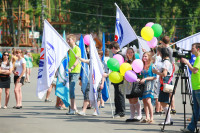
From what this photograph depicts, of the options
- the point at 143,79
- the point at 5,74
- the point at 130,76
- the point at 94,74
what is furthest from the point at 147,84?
the point at 5,74

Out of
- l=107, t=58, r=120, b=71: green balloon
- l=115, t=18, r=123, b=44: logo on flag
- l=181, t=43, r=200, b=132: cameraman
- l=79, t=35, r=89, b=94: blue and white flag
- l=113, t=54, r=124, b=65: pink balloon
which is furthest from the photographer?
l=115, t=18, r=123, b=44: logo on flag

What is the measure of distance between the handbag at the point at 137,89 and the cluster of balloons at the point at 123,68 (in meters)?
0.23

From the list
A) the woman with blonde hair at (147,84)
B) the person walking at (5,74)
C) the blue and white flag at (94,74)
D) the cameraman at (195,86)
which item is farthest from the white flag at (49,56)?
the cameraman at (195,86)

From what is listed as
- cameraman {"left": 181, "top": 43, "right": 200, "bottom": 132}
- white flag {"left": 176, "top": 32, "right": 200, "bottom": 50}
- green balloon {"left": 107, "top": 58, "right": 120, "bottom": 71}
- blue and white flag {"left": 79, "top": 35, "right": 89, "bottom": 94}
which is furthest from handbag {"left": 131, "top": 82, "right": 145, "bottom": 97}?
blue and white flag {"left": 79, "top": 35, "right": 89, "bottom": 94}

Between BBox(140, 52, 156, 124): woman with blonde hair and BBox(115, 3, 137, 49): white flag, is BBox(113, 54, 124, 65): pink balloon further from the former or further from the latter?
BBox(115, 3, 137, 49): white flag

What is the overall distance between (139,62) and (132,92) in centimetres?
70

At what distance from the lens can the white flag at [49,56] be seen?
10.8 m

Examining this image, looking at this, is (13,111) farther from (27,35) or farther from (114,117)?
(27,35)

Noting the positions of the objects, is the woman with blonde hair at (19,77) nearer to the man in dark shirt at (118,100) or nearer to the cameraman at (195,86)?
the man in dark shirt at (118,100)

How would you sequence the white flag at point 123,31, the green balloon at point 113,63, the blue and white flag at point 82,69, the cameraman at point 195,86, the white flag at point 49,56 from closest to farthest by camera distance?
the cameraman at point 195,86 → the green balloon at point 113,63 → the white flag at point 49,56 → the blue and white flag at point 82,69 → the white flag at point 123,31

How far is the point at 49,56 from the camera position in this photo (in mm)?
10891

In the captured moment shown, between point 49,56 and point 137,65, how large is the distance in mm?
2408

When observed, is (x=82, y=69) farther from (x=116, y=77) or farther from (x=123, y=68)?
(x=123, y=68)

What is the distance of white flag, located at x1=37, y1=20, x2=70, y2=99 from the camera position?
426 inches
